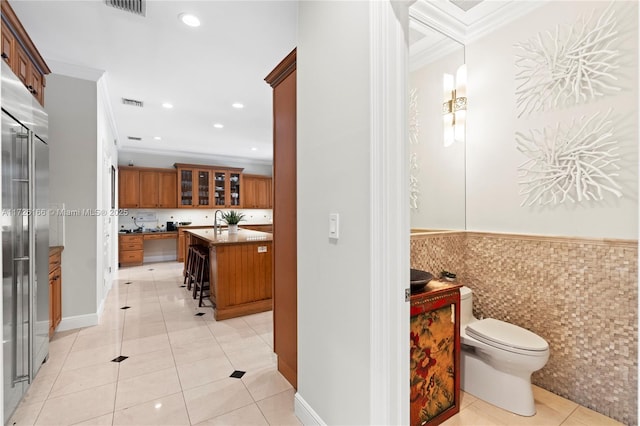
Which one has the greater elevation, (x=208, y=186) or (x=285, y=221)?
(x=208, y=186)

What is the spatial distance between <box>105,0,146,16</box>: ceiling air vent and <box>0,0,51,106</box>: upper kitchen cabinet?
60 centimetres

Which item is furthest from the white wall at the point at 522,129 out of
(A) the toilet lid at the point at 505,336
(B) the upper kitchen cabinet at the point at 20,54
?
(B) the upper kitchen cabinet at the point at 20,54

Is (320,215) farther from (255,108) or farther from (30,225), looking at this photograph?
(255,108)

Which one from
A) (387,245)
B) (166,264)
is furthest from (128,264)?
(387,245)

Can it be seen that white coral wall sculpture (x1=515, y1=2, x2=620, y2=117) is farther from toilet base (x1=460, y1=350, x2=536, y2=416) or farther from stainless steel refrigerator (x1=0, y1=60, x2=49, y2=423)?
stainless steel refrigerator (x1=0, y1=60, x2=49, y2=423)

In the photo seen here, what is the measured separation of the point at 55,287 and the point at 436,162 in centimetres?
385

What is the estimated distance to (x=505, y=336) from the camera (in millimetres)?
1995

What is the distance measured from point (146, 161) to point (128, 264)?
8.39 ft

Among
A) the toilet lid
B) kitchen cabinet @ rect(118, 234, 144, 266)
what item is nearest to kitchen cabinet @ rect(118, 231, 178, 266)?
kitchen cabinet @ rect(118, 234, 144, 266)

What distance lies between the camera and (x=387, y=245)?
126cm

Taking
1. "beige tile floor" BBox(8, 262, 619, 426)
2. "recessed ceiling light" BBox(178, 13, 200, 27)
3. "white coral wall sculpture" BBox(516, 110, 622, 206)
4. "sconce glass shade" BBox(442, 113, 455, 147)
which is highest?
"recessed ceiling light" BBox(178, 13, 200, 27)

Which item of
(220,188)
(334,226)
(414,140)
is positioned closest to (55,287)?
(334,226)

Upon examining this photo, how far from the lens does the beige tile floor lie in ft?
6.21

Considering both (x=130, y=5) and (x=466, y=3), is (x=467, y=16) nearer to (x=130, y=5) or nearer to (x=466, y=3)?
(x=466, y=3)
